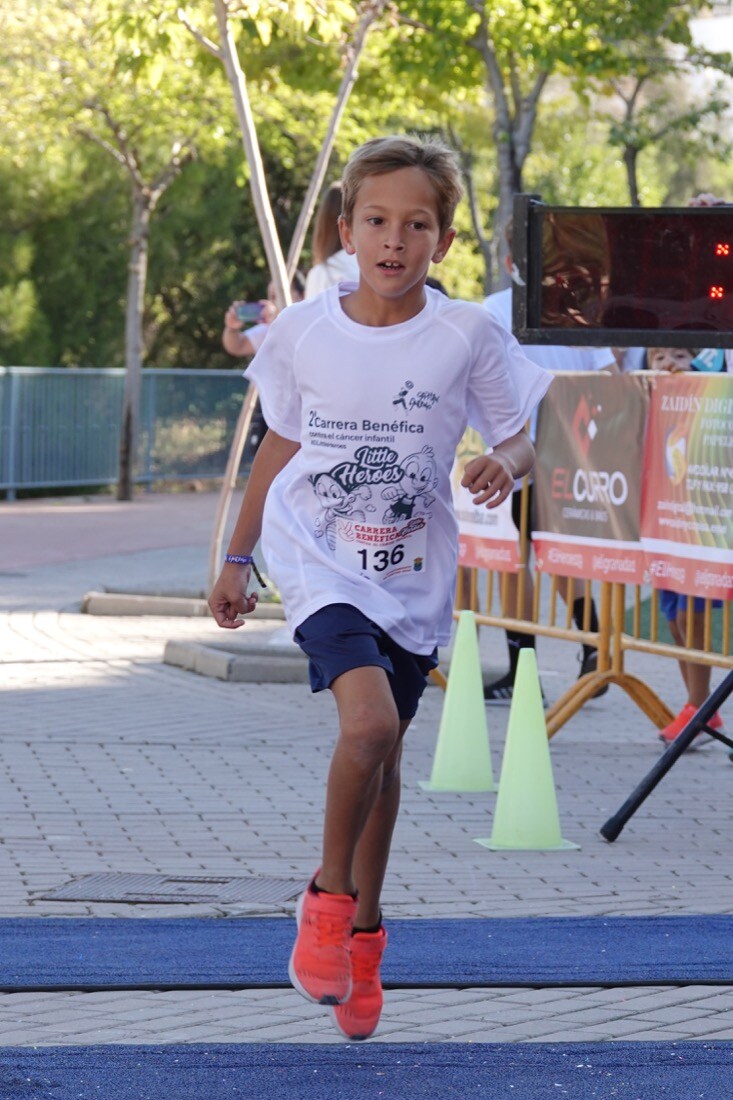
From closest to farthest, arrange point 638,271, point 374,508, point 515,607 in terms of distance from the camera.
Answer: point 374,508 → point 638,271 → point 515,607

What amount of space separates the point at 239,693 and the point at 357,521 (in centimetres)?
588

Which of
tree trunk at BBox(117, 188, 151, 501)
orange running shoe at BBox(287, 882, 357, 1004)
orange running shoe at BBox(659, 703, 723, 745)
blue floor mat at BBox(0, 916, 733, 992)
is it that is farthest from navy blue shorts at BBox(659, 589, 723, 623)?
tree trunk at BBox(117, 188, 151, 501)

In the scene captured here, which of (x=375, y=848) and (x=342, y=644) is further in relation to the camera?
(x=375, y=848)

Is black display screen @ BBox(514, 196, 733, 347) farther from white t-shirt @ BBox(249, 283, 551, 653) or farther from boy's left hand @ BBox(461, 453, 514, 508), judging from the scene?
boy's left hand @ BBox(461, 453, 514, 508)

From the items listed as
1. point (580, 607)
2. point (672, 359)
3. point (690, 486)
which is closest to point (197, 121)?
point (580, 607)

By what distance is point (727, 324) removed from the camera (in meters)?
7.30

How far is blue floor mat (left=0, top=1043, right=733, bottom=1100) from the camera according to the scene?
419cm

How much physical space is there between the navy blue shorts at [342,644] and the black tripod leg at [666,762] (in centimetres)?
272

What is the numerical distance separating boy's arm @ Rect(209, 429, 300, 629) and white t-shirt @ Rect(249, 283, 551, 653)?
0.05m

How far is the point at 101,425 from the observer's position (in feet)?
83.2

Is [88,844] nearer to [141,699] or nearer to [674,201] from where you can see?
[141,699]

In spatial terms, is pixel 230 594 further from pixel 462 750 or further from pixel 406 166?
pixel 462 750

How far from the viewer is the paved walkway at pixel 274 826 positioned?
485 cm

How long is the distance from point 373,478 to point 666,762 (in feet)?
9.77
